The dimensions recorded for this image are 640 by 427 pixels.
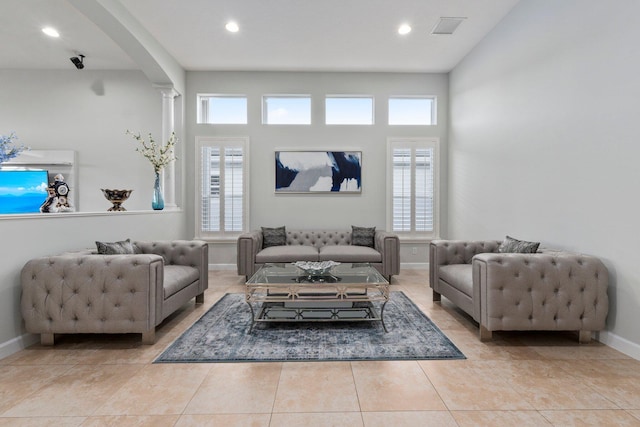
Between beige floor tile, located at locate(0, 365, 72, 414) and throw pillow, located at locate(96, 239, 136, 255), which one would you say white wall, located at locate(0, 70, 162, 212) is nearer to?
throw pillow, located at locate(96, 239, 136, 255)

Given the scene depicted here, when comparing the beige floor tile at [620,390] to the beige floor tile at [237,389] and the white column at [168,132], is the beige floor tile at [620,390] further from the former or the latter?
the white column at [168,132]

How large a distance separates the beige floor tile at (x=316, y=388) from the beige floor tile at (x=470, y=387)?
571 millimetres

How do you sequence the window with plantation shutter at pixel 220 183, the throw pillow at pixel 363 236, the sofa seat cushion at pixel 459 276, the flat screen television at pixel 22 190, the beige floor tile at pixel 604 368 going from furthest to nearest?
the window with plantation shutter at pixel 220 183 < the throw pillow at pixel 363 236 < the flat screen television at pixel 22 190 < the sofa seat cushion at pixel 459 276 < the beige floor tile at pixel 604 368

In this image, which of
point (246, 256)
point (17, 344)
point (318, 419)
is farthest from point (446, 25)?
point (17, 344)

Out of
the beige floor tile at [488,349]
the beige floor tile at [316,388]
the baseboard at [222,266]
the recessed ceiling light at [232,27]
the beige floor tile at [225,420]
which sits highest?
the recessed ceiling light at [232,27]

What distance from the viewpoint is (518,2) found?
3.75m

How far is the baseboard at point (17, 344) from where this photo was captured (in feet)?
7.97

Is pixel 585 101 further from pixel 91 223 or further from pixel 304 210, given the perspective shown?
pixel 91 223

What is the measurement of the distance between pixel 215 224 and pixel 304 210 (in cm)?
160

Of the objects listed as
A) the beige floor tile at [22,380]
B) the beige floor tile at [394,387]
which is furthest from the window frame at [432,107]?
the beige floor tile at [22,380]

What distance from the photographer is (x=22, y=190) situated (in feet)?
16.6

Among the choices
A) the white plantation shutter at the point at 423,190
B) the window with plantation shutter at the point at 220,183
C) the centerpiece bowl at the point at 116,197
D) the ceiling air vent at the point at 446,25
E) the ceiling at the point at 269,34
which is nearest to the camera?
the ceiling at the point at 269,34

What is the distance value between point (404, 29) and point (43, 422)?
5.15 meters

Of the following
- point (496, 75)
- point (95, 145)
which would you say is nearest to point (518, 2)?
point (496, 75)
